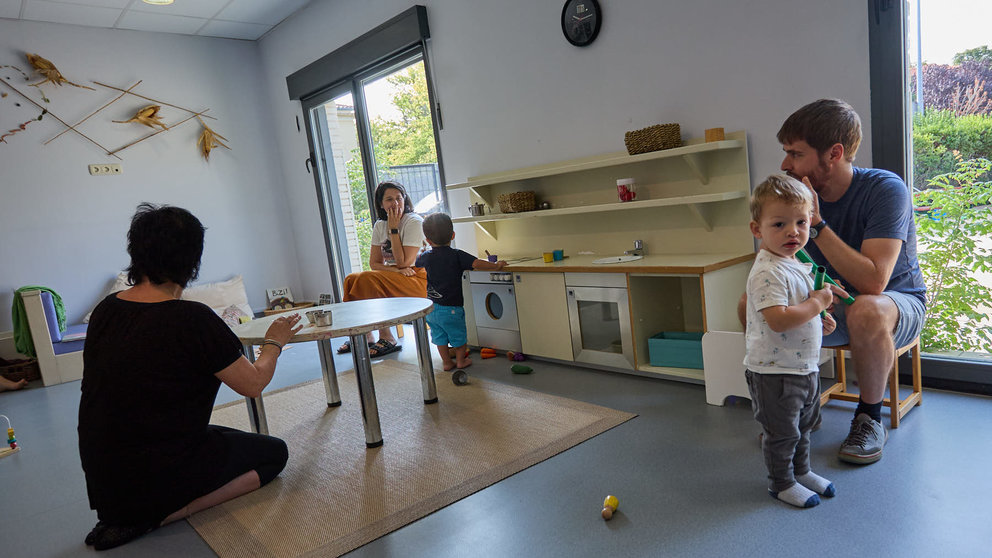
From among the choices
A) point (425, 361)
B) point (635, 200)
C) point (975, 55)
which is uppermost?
point (975, 55)

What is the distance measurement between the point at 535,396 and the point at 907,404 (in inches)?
59.9

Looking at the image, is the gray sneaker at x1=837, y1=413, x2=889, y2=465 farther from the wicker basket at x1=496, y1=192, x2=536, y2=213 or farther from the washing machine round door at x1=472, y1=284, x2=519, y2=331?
the wicker basket at x1=496, y1=192, x2=536, y2=213

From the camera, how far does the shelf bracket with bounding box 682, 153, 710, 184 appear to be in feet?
9.95

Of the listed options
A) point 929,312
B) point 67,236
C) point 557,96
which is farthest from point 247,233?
point 929,312

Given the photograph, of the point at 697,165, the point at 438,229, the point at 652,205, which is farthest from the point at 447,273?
the point at 697,165

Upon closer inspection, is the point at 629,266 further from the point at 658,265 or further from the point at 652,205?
the point at 652,205

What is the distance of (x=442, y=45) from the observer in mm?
4484

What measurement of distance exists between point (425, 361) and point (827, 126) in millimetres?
1986

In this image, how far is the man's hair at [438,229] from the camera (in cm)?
363

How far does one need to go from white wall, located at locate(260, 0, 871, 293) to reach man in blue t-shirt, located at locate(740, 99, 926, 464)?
0.60 meters

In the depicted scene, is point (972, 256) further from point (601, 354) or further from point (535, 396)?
point (535, 396)

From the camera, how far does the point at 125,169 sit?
588cm

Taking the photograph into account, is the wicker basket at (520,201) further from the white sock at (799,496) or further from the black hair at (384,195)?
the white sock at (799,496)

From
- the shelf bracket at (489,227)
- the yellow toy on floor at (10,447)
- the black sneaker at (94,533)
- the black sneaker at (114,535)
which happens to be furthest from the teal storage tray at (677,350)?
the yellow toy on floor at (10,447)
